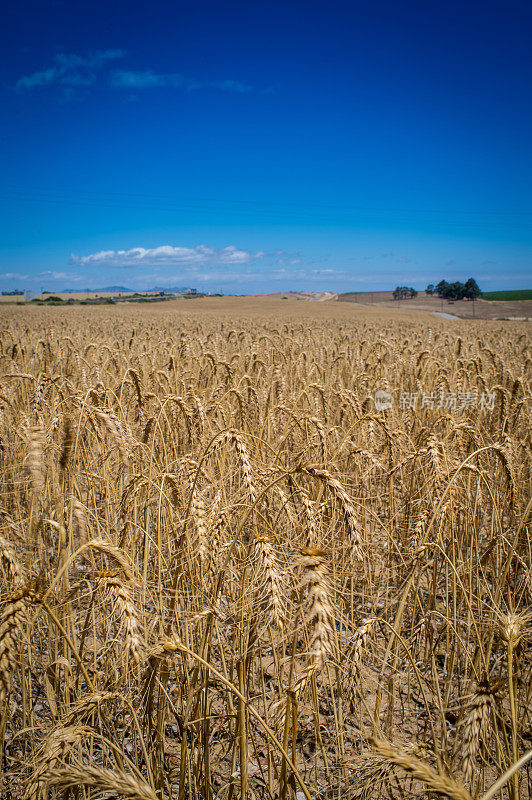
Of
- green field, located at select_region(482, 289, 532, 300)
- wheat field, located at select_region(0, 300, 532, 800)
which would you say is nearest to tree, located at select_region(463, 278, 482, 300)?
green field, located at select_region(482, 289, 532, 300)

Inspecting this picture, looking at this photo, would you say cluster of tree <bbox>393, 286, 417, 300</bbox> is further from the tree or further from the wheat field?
the wheat field

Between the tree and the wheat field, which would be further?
the tree

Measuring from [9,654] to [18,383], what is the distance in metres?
4.81

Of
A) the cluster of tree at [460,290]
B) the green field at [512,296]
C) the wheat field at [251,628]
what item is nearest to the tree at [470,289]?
the cluster of tree at [460,290]

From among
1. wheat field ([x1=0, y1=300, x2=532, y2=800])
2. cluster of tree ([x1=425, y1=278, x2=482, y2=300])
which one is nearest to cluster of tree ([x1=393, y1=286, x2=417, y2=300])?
cluster of tree ([x1=425, y1=278, x2=482, y2=300])

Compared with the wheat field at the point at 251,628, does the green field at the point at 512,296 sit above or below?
above

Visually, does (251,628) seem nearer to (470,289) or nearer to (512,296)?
(470,289)

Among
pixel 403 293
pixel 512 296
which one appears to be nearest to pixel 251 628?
pixel 403 293

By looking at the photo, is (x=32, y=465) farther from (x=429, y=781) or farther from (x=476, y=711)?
(x=476, y=711)

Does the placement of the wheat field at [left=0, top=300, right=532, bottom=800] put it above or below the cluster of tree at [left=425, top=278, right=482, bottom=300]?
below

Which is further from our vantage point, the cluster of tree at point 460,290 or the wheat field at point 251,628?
the cluster of tree at point 460,290

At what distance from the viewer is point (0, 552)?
4.75 ft

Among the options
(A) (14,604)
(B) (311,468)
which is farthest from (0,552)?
(B) (311,468)

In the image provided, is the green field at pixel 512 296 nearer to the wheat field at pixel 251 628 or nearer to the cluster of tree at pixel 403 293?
the cluster of tree at pixel 403 293
